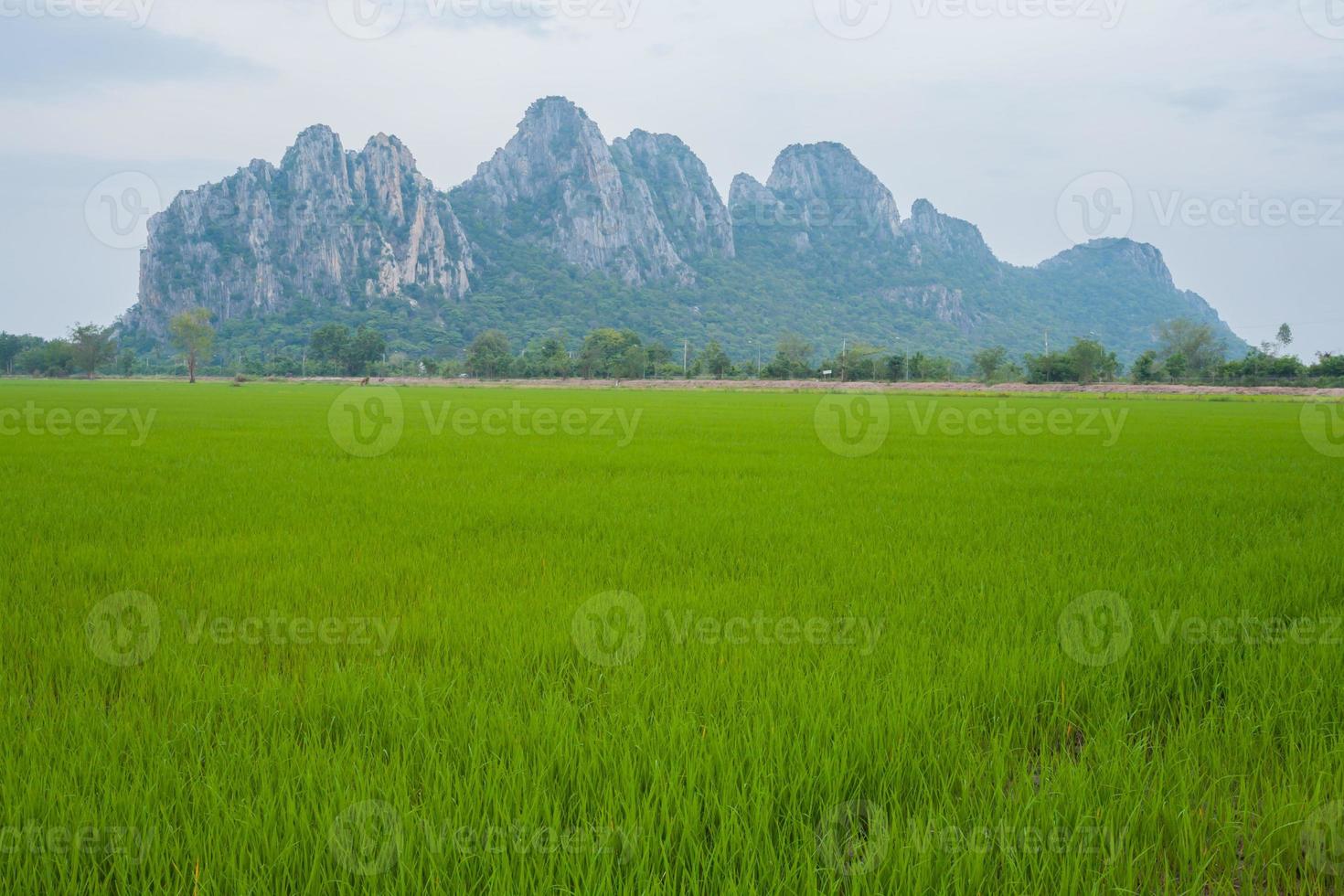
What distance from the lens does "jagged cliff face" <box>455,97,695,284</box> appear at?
521 ft

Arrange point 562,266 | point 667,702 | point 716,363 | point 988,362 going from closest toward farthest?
point 667,702, point 988,362, point 716,363, point 562,266

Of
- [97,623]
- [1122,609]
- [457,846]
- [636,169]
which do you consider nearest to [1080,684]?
[1122,609]

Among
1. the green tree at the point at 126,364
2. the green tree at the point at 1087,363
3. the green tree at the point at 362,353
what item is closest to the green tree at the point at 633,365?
the green tree at the point at 362,353

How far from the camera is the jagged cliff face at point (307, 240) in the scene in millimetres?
137500

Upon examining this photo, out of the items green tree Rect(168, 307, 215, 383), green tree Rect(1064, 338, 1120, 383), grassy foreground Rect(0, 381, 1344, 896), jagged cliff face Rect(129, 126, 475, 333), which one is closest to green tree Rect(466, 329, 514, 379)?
green tree Rect(168, 307, 215, 383)

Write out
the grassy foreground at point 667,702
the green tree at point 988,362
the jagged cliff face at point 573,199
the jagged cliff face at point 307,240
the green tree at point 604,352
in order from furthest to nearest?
the jagged cliff face at point 573,199
the jagged cliff face at point 307,240
the green tree at point 604,352
the green tree at point 988,362
the grassy foreground at point 667,702

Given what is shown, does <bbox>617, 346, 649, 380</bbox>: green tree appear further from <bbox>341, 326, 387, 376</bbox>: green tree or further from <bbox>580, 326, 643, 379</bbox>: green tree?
<bbox>341, 326, 387, 376</bbox>: green tree

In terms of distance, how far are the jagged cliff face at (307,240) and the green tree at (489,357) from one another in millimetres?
47340

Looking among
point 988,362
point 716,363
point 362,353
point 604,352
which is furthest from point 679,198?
point 988,362

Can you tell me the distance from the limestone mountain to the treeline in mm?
17489

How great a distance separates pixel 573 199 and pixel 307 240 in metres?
57.5

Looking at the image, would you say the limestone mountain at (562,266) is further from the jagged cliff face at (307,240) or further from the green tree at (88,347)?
the green tree at (88,347)

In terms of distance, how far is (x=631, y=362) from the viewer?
286ft

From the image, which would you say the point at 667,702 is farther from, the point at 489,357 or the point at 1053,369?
the point at 489,357
